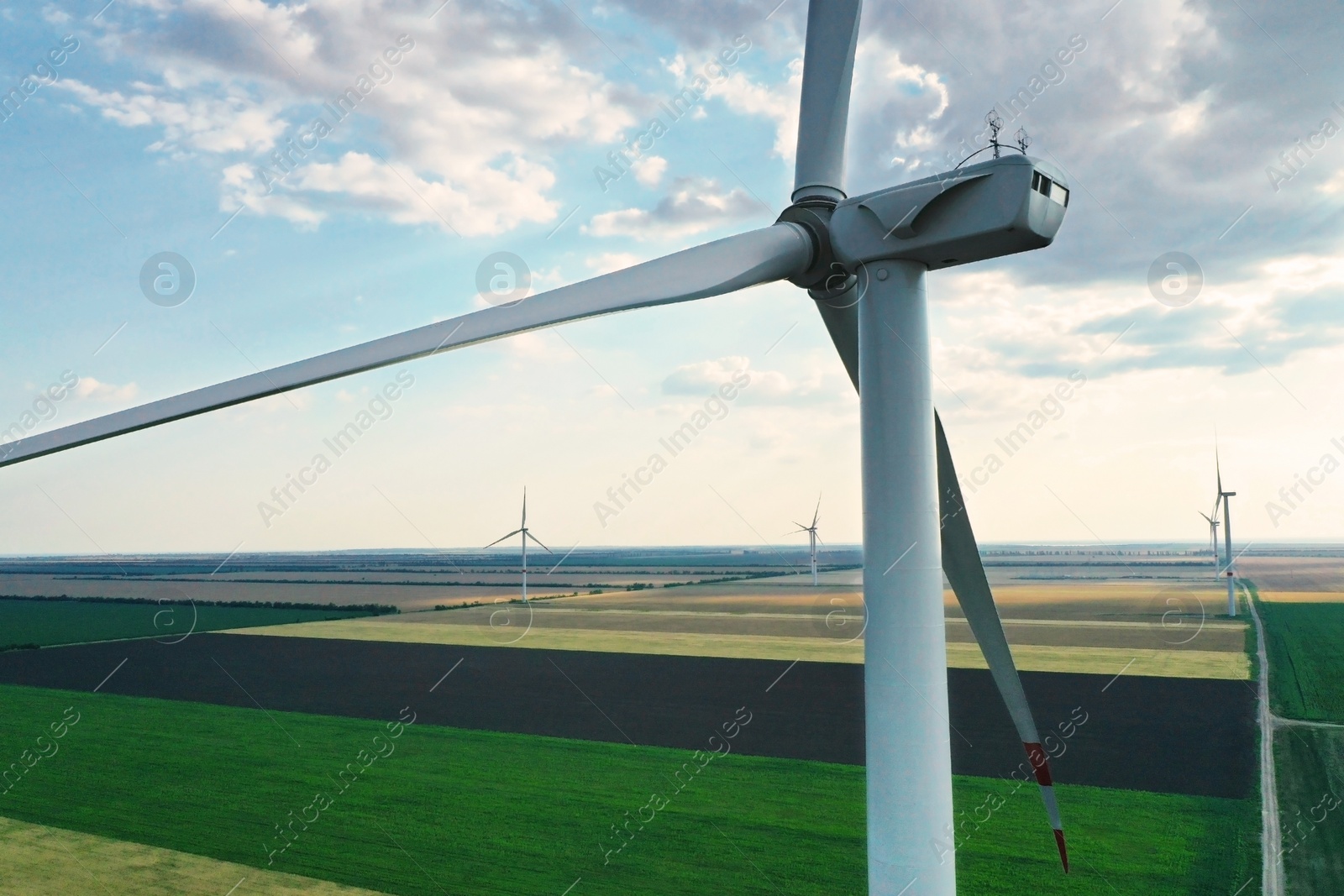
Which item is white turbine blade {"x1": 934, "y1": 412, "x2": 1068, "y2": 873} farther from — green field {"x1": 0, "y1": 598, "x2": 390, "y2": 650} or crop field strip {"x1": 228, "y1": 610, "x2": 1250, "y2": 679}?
green field {"x1": 0, "y1": 598, "x2": 390, "y2": 650}

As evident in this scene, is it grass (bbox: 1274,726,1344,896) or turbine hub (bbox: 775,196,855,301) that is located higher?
turbine hub (bbox: 775,196,855,301)

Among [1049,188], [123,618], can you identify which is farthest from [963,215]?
[123,618]

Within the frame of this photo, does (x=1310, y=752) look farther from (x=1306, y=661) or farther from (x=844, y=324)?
(x=844, y=324)

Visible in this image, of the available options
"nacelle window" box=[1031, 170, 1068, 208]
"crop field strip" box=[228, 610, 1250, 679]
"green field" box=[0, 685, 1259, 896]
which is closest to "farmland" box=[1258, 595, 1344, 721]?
"crop field strip" box=[228, 610, 1250, 679]

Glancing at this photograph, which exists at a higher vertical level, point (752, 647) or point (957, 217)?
point (957, 217)

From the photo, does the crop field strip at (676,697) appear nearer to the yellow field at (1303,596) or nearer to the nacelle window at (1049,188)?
the nacelle window at (1049,188)
